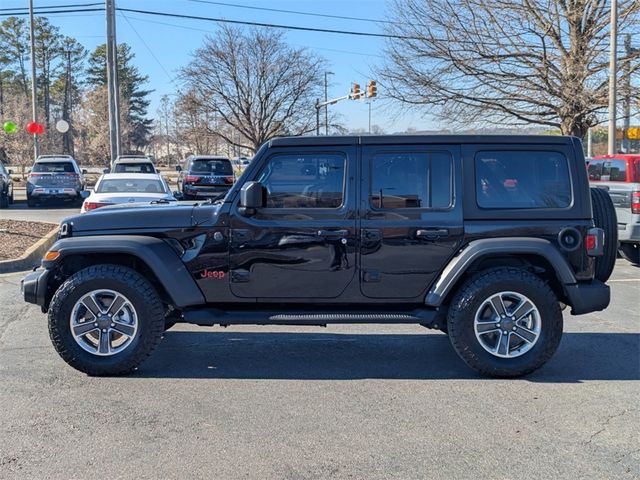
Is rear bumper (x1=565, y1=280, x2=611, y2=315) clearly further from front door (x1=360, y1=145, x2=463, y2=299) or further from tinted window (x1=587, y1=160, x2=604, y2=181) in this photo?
tinted window (x1=587, y1=160, x2=604, y2=181)

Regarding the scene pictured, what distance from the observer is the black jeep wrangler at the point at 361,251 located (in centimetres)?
549

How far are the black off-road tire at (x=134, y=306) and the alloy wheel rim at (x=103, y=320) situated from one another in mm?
35

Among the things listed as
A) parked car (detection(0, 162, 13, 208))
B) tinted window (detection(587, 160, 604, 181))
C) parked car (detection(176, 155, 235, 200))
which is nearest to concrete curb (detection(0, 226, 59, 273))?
tinted window (detection(587, 160, 604, 181))

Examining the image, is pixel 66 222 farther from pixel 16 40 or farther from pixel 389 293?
pixel 16 40

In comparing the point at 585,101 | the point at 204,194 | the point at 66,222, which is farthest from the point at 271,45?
the point at 66,222

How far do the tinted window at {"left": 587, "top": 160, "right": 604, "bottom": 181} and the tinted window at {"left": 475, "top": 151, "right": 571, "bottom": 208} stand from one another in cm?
729

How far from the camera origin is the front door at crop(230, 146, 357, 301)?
5.56 metres

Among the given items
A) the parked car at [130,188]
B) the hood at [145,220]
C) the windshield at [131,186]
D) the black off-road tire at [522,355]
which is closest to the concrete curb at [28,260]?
the parked car at [130,188]

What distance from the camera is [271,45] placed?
126 feet

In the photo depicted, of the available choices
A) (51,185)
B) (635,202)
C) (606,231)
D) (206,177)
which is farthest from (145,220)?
(51,185)

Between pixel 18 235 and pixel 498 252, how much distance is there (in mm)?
10830

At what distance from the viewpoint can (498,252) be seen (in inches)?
215

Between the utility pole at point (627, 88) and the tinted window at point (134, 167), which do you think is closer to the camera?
the utility pole at point (627, 88)

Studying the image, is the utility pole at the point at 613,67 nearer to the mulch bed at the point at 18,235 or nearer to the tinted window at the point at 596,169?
the tinted window at the point at 596,169
